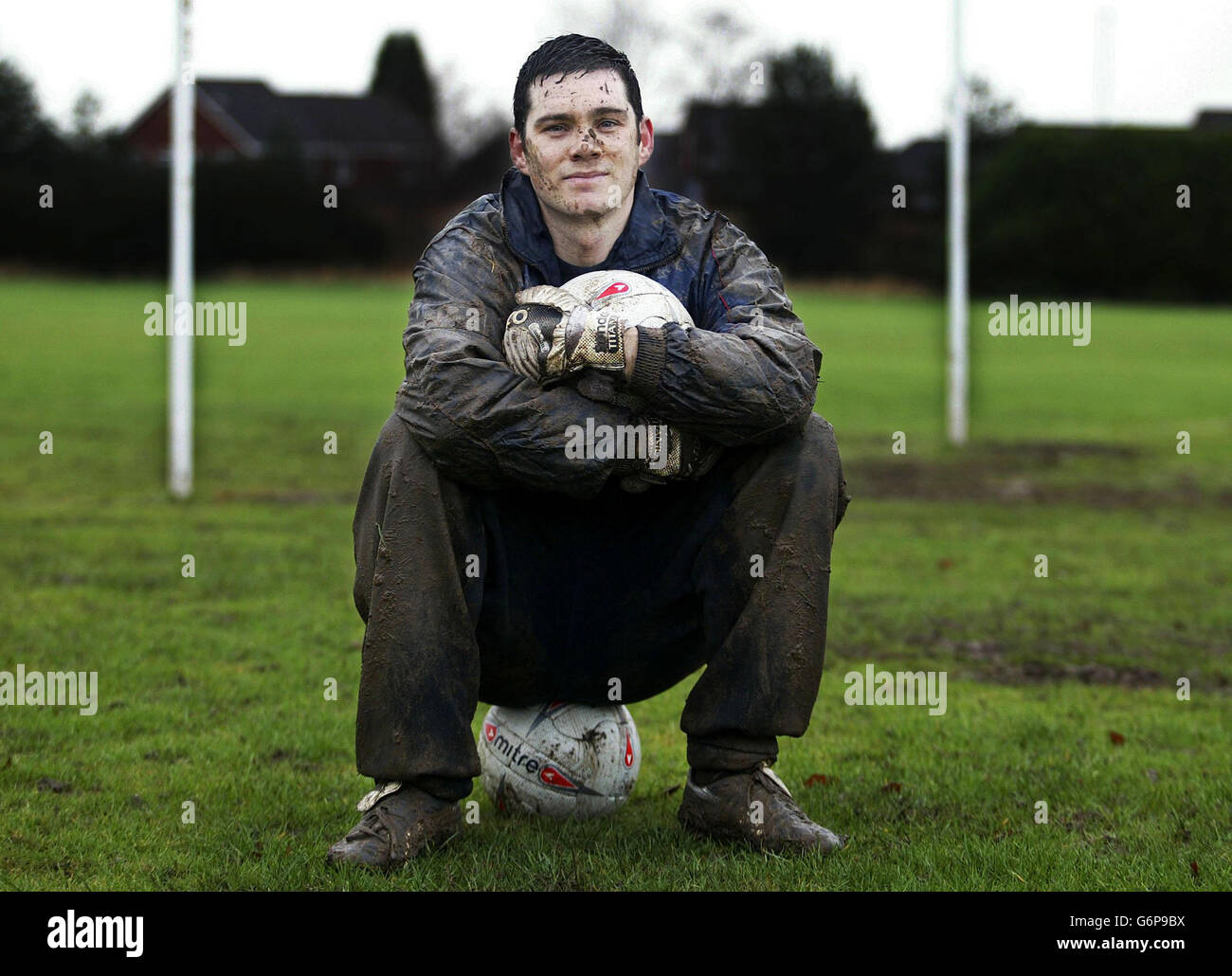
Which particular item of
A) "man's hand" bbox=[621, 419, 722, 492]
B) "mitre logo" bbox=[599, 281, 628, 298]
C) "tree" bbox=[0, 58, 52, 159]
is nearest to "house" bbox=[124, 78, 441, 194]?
"tree" bbox=[0, 58, 52, 159]

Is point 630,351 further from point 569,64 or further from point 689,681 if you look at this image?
point 689,681

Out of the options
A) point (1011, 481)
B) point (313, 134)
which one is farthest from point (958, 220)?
point (313, 134)

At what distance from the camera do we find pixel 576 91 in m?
4.12

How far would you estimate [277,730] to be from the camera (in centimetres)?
535

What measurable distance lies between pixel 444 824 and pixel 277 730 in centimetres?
163

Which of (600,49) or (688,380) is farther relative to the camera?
(600,49)

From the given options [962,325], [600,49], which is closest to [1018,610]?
Answer: [600,49]

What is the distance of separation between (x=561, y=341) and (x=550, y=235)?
64cm

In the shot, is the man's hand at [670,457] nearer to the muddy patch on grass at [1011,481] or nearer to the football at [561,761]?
the football at [561,761]

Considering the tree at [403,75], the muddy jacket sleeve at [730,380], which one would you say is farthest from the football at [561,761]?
the tree at [403,75]

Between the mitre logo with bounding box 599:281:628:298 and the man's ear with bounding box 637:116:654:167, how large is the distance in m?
0.48

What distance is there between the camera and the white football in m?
3.91

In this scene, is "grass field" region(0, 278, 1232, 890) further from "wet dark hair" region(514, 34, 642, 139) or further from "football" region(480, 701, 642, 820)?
"wet dark hair" region(514, 34, 642, 139)
